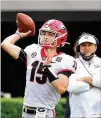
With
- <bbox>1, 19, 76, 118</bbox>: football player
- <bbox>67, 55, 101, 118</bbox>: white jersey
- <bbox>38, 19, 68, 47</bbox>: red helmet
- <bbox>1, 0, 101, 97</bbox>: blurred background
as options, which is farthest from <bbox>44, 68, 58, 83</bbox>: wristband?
<bbox>1, 0, 101, 97</bbox>: blurred background

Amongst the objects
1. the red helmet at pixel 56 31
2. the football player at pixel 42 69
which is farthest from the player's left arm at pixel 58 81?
the red helmet at pixel 56 31

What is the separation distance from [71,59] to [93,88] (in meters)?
0.50

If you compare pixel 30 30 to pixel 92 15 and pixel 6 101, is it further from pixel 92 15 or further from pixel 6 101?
pixel 92 15

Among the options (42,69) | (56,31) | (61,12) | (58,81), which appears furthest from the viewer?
(61,12)

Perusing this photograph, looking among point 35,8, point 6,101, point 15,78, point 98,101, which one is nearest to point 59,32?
point 98,101

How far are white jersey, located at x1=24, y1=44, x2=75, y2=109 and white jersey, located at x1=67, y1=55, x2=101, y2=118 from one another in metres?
0.31

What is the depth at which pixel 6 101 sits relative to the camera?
11867 millimetres

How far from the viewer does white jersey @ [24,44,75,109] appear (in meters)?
7.36

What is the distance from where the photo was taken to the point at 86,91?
25.2 feet

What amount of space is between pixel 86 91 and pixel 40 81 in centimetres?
59

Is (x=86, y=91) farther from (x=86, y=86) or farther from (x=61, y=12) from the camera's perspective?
(x=61, y=12)

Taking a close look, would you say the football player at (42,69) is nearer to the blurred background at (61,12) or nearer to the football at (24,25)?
the football at (24,25)

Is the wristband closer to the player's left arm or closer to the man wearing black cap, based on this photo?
the player's left arm

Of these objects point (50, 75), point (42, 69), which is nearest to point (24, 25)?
point (42, 69)
